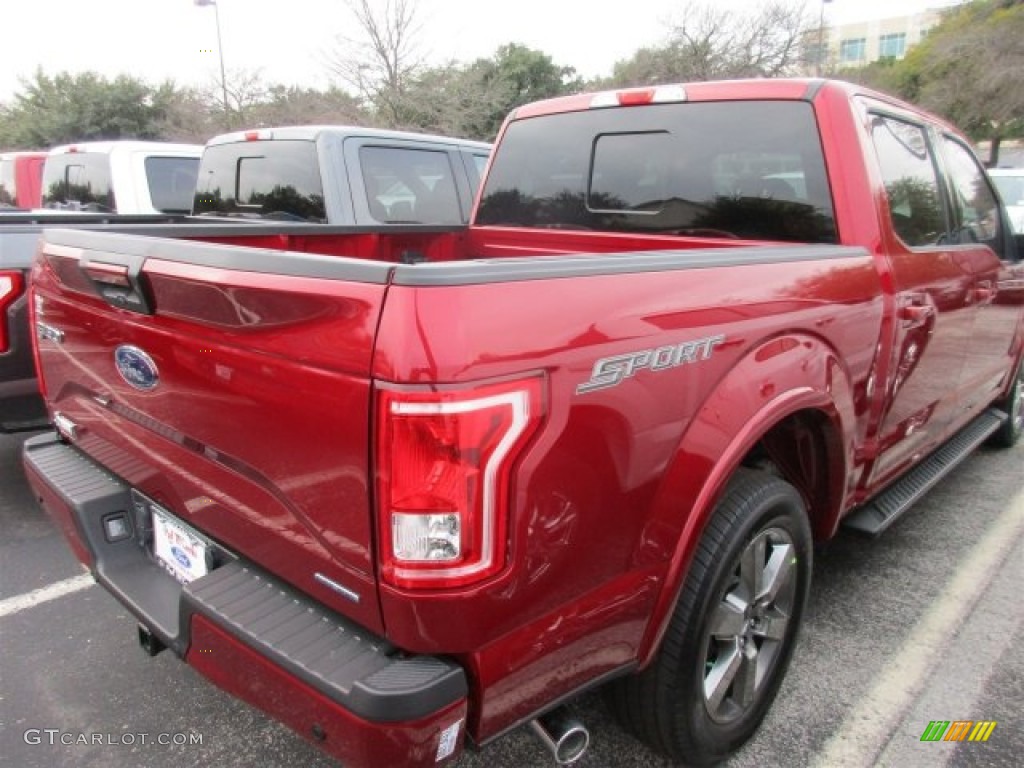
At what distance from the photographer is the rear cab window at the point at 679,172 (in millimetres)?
2617

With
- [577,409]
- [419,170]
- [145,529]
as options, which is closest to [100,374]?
[145,529]

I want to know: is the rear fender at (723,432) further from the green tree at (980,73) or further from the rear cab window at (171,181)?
the green tree at (980,73)

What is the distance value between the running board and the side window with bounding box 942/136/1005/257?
96cm

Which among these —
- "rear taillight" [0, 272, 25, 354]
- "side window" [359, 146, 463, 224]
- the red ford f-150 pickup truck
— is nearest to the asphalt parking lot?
the red ford f-150 pickup truck

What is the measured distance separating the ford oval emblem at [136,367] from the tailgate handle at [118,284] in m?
0.12

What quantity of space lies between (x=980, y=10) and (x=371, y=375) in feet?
119

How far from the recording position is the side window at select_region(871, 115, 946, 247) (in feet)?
8.87

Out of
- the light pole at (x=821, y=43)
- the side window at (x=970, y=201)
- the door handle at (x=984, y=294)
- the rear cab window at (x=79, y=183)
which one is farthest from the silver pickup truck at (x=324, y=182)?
the light pole at (x=821, y=43)

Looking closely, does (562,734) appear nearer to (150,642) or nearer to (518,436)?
(518,436)

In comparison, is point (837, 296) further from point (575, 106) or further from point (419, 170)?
point (419, 170)

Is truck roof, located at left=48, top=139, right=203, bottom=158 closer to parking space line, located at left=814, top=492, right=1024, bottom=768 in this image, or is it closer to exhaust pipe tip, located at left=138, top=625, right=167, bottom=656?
exhaust pipe tip, located at left=138, top=625, right=167, bottom=656

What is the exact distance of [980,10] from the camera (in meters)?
29.1

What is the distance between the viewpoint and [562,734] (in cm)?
170

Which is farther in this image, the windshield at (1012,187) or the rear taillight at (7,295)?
the windshield at (1012,187)
